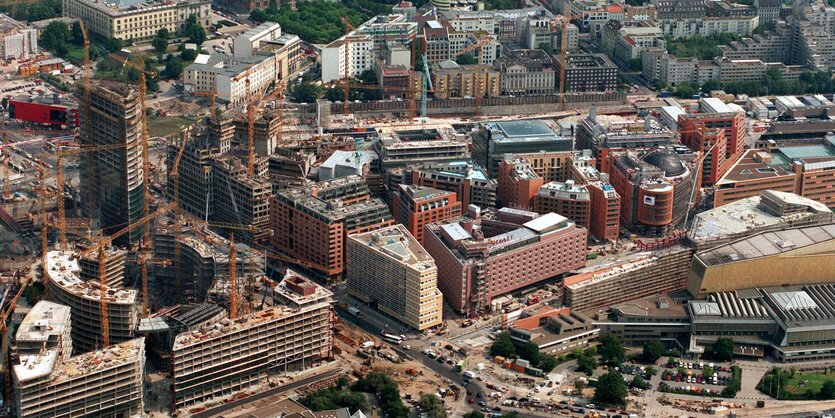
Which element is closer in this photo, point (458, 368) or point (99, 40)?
point (458, 368)

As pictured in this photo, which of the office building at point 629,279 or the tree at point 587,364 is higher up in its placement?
the office building at point 629,279

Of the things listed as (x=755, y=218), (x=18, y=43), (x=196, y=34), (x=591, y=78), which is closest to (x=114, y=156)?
(x=755, y=218)

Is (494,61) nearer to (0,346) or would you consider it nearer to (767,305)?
(767,305)

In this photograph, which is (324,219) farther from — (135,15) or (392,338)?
(135,15)

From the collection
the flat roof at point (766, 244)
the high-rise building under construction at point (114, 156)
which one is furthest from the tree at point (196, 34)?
the flat roof at point (766, 244)

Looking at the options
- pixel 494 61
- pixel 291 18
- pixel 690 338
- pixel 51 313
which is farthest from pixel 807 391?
pixel 291 18

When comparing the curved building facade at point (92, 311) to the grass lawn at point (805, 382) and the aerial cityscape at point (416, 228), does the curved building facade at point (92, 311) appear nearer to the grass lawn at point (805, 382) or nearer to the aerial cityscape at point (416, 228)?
the aerial cityscape at point (416, 228)
